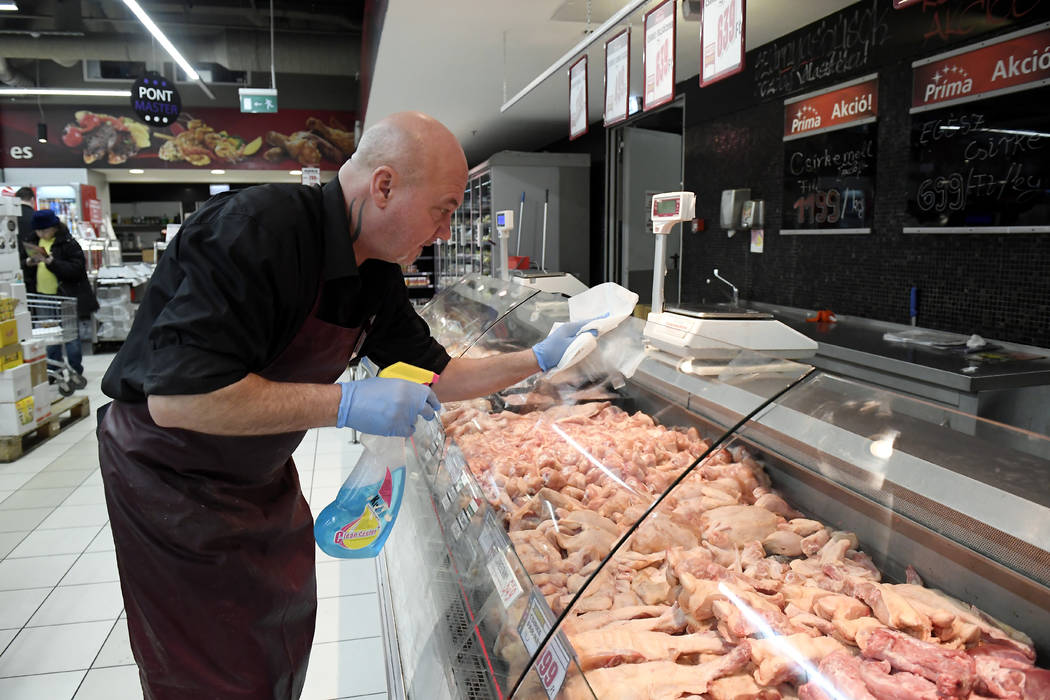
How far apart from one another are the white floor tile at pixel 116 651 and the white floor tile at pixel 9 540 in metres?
1.25

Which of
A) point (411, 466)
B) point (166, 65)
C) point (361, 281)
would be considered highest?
point (166, 65)

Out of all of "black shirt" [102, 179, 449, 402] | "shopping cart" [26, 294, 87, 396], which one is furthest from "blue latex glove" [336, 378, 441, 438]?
"shopping cart" [26, 294, 87, 396]

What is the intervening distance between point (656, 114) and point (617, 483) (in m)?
7.75

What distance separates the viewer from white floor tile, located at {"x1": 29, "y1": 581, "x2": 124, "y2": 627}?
120 inches

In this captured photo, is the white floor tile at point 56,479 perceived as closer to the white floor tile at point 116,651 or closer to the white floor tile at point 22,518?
the white floor tile at point 22,518

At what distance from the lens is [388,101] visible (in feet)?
29.0

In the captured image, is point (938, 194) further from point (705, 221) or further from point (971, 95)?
point (705, 221)

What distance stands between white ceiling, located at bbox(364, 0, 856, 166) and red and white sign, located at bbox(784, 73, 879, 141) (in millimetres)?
541

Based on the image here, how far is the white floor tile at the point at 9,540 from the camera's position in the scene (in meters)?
3.72

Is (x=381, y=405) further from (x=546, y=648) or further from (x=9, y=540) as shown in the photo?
(x=9, y=540)

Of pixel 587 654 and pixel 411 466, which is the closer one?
pixel 587 654

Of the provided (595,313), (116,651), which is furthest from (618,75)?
(116,651)

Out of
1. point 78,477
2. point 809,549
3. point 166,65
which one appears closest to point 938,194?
point 809,549

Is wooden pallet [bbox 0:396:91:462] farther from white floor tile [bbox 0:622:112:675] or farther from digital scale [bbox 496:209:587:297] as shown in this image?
digital scale [bbox 496:209:587:297]
